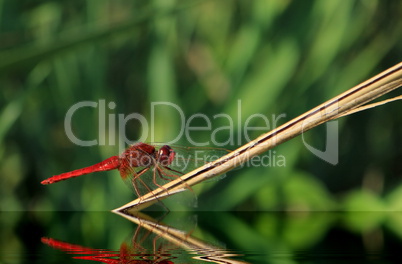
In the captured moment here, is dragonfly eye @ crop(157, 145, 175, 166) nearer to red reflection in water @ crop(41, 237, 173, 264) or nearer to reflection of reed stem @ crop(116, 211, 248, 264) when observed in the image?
reflection of reed stem @ crop(116, 211, 248, 264)

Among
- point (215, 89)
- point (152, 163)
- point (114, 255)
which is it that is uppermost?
point (215, 89)

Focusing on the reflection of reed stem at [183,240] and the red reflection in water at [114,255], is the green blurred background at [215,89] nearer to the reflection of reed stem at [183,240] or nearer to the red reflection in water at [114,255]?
the reflection of reed stem at [183,240]

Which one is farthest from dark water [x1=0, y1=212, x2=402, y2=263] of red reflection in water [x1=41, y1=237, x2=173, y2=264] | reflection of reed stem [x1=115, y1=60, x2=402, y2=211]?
reflection of reed stem [x1=115, y1=60, x2=402, y2=211]

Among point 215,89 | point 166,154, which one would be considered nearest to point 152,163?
point 166,154

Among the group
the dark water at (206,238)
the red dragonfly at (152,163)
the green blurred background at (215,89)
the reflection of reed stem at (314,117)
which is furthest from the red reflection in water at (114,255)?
the green blurred background at (215,89)

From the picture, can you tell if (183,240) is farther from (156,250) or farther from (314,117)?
(314,117)

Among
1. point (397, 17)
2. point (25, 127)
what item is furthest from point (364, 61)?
point (25, 127)
